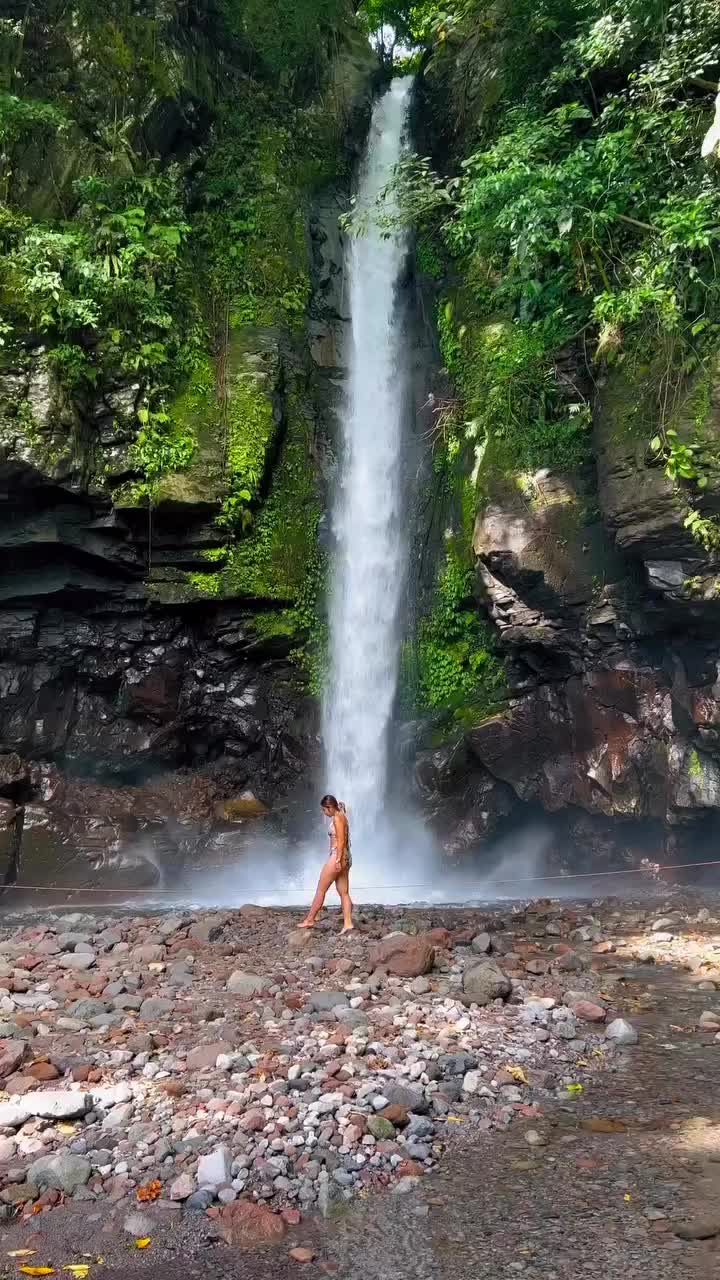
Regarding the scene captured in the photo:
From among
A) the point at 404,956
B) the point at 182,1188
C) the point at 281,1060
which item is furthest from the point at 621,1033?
the point at 182,1188

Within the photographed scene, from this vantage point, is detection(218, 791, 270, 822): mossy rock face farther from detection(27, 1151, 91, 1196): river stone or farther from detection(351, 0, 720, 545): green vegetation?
detection(27, 1151, 91, 1196): river stone

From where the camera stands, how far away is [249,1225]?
3469 mm

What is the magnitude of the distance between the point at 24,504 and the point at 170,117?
7494 millimetres

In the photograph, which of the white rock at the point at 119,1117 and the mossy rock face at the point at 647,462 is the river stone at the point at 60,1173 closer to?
the white rock at the point at 119,1117

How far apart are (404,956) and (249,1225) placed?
322 centimetres

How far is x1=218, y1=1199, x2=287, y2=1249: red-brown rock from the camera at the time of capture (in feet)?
11.2

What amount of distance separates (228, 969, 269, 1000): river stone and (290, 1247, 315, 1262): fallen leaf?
111 inches

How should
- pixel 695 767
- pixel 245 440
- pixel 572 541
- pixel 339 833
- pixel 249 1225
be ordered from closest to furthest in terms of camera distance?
1. pixel 249 1225
2. pixel 339 833
3. pixel 695 767
4. pixel 572 541
5. pixel 245 440

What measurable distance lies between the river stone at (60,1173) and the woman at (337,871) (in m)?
4.17

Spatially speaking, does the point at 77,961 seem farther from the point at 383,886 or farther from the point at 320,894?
the point at 383,886

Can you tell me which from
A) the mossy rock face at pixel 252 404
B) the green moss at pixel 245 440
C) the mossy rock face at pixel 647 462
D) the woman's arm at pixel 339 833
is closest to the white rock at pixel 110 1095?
the woman's arm at pixel 339 833

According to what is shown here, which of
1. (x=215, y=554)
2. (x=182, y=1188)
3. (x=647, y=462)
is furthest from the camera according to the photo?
(x=215, y=554)

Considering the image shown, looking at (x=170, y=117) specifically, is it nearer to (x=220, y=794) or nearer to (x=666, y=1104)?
(x=220, y=794)

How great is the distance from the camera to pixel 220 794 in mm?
13953
